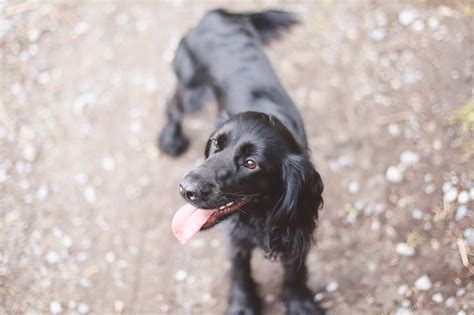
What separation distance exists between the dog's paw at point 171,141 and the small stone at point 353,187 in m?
1.32

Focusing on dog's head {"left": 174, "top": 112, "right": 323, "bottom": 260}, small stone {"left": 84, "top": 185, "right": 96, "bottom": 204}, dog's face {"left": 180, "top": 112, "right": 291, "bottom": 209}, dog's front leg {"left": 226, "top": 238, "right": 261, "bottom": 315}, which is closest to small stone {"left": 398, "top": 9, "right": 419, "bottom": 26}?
dog's head {"left": 174, "top": 112, "right": 323, "bottom": 260}

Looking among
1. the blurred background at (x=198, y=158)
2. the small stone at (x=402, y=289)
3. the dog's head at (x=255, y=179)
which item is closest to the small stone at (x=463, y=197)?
the blurred background at (x=198, y=158)

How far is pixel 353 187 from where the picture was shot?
3.74 meters

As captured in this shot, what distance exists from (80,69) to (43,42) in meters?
0.47

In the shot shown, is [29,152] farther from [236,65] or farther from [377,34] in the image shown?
[377,34]

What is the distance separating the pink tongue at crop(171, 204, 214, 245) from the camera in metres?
2.69

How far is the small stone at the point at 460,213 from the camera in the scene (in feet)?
11.1

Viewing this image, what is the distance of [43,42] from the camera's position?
15.1 ft

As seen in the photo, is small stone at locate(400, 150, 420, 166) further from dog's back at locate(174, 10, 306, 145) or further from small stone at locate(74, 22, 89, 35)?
small stone at locate(74, 22, 89, 35)

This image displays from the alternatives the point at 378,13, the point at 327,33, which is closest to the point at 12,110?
the point at 327,33

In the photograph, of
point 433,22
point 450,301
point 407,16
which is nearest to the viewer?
point 450,301

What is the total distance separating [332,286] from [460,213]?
96 centimetres

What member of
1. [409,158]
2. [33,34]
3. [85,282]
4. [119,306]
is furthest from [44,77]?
[409,158]

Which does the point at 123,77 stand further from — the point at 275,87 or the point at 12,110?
the point at 275,87
